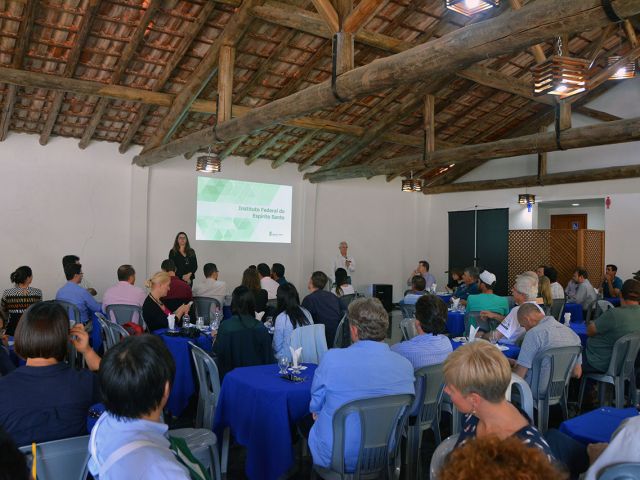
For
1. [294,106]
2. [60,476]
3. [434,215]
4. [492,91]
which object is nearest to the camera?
[60,476]

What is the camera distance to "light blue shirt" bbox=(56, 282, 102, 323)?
6.07m

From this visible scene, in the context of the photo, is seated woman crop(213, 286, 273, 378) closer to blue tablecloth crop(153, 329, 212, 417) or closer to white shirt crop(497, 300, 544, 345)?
blue tablecloth crop(153, 329, 212, 417)

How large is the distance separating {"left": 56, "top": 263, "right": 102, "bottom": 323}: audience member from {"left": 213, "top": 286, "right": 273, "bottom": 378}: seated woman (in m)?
2.45

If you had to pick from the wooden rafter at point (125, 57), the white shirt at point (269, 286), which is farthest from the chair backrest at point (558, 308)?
the wooden rafter at point (125, 57)

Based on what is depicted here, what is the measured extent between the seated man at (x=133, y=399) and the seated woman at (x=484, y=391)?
3.56 feet

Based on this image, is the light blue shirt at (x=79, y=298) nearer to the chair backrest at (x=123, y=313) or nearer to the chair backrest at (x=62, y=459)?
the chair backrest at (x=123, y=313)

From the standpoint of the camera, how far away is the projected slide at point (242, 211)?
1080cm

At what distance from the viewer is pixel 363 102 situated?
32.0 ft

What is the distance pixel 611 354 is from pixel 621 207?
7.46 meters

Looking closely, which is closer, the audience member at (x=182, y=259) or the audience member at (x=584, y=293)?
the audience member at (x=182, y=259)

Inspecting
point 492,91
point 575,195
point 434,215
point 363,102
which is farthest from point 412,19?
point 434,215

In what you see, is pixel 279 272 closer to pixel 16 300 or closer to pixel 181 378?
pixel 181 378

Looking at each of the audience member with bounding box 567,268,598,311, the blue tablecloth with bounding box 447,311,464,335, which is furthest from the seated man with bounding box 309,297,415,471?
the audience member with bounding box 567,268,598,311

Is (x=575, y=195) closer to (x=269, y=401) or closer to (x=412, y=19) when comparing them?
(x=412, y=19)
